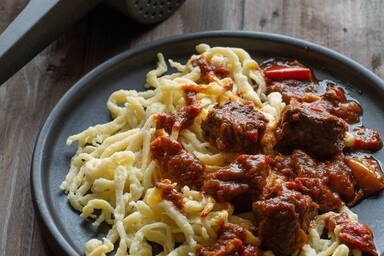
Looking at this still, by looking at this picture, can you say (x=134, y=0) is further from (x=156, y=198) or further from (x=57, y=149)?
(x=156, y=198)

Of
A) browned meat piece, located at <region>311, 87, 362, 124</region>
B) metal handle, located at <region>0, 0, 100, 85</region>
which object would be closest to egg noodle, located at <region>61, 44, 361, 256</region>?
browned meat piece, located at <region>311, 87, 362, 124</region>

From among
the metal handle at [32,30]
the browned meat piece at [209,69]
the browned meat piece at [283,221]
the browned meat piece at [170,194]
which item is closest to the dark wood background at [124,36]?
the metal handle at [32,30]

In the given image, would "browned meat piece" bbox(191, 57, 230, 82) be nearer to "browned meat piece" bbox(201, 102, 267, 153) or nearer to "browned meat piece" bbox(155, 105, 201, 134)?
"browned meat piece" bbox(155, 105, 201, 134)

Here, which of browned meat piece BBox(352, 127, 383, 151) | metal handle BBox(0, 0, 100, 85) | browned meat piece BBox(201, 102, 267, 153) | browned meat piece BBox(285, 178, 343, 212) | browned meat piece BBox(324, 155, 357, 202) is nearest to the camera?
browned meat piece BBox(285, 178, 343, 212)

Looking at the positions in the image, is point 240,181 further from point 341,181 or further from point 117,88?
point 117,88

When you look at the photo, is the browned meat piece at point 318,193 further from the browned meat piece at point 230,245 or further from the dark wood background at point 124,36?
the dark wood background at point 124,36

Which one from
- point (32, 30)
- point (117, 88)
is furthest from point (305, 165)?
point (32, 30)
